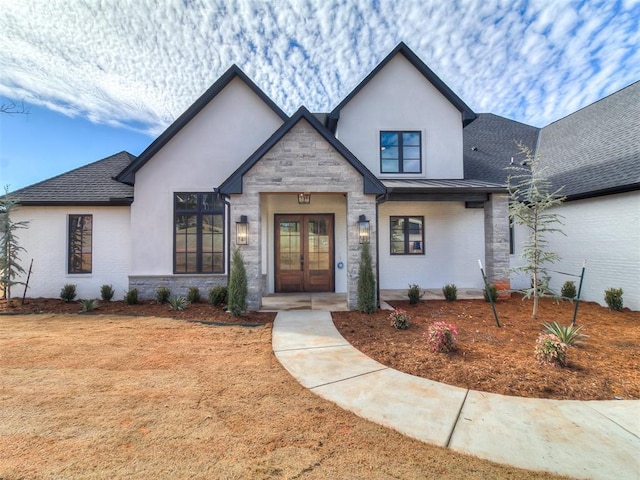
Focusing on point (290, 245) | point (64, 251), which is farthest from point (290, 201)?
point (64, 251)

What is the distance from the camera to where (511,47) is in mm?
9477

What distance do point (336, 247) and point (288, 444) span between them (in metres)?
7.45

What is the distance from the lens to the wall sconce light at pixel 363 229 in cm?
725

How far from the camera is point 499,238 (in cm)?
880

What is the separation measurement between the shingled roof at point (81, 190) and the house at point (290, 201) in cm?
6

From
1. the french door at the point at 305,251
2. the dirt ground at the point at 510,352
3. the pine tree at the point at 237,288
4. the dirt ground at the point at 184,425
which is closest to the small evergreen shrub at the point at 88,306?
the dirt ground at the point at 184,425

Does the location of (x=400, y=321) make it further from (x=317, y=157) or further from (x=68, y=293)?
(x=68, y=293)

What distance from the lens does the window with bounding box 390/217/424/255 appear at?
10.4 m

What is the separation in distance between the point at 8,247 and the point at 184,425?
9.98 metres

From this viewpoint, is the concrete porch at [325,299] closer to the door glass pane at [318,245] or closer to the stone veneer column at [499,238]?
the stone veneer column at [499,238]

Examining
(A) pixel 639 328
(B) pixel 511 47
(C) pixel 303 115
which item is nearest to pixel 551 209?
(A) pixel 639 328

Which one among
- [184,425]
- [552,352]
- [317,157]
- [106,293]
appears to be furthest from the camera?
[106,293]

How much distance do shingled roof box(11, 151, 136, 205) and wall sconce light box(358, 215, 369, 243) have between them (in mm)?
7266

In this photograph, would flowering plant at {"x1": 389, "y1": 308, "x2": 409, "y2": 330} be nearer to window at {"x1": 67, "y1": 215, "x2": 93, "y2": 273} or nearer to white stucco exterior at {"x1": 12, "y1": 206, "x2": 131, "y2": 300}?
white stucco exterior at {"x1": 12, "y1": 206, "x2": 131, "y2": 300}
